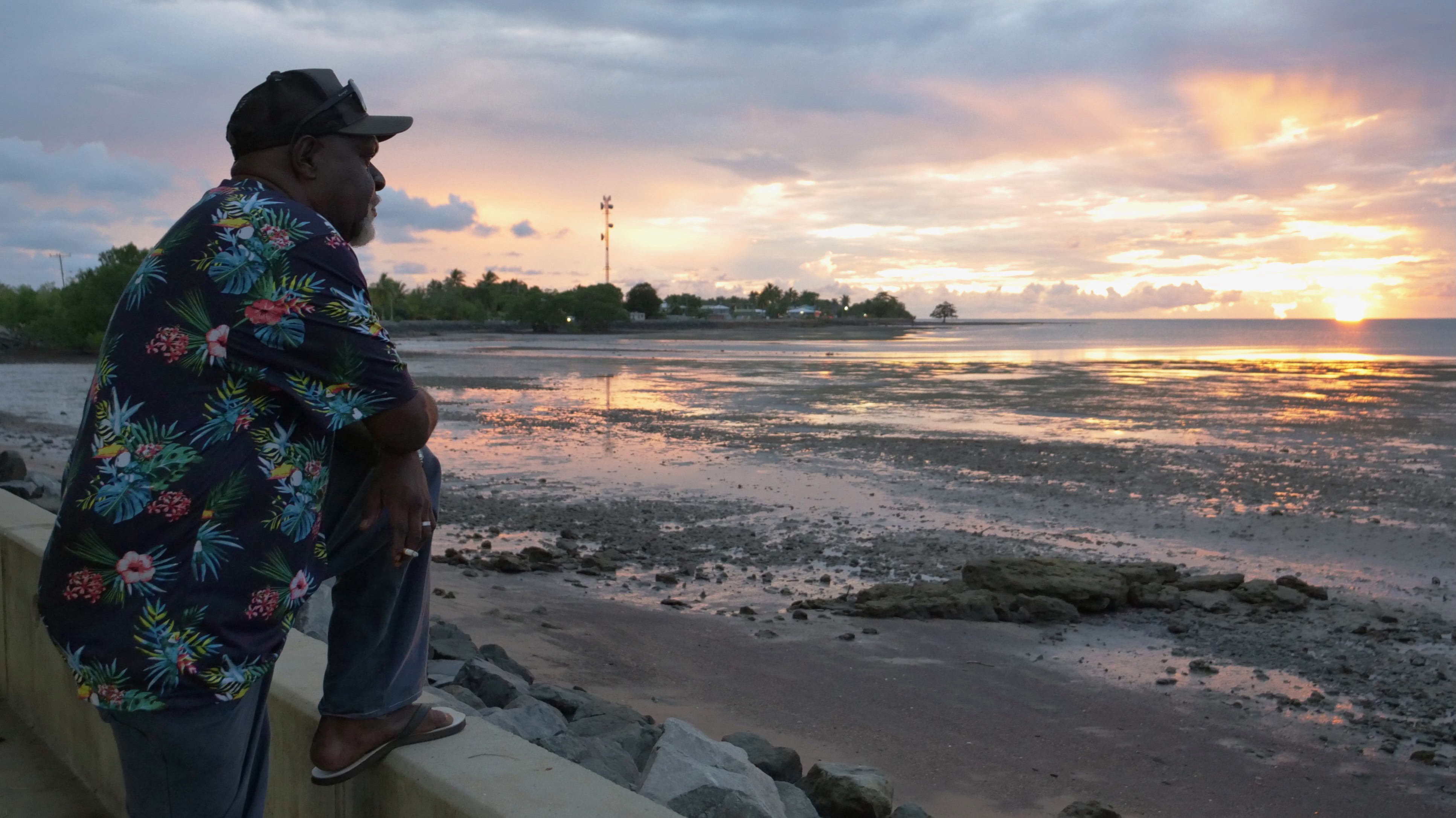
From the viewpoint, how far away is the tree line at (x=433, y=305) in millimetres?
48594

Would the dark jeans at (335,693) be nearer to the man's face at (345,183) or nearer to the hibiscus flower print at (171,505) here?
the hibiscus flower print at (171,505)

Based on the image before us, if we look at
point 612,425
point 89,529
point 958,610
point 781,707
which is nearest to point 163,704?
point 89,529

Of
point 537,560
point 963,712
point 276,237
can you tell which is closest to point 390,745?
point 276,237

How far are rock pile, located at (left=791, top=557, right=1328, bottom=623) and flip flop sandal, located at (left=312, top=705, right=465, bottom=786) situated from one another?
5755mm

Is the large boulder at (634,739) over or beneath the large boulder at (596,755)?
beneath

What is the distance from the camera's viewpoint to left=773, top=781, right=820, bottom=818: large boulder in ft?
13.3

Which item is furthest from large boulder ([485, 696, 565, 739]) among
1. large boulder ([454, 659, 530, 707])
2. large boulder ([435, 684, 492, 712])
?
large boulder ([454, 659, 530, 707])

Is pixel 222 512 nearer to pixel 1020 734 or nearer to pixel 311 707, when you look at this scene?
pixel 311 707

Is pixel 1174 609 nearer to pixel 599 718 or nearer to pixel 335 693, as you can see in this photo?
pixel 599 718

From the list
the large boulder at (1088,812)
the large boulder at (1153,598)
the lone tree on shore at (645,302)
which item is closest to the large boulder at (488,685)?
the large boulder at (1088,812)

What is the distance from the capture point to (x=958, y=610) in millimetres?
7793

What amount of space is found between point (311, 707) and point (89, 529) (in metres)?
0.86

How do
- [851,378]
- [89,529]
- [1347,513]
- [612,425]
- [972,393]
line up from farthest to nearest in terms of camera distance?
[851,378], [972,393], [612,425], [1347,513], [89,529]

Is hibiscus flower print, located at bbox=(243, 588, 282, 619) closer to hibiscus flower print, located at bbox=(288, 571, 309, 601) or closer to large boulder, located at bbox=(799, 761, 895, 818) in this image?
hibiscus flower print, located at bbox=(288, 571, 309, 601)
